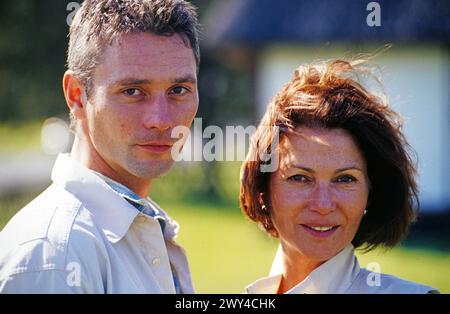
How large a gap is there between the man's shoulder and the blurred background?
16.0 feet

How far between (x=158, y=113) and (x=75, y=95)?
46 centimetres

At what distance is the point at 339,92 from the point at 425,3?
7.78 metres

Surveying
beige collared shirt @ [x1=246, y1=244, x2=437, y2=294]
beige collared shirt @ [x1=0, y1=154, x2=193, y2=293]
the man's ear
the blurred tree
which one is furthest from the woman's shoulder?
the blurred tree

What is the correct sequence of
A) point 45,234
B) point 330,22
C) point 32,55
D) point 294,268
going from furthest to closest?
point 32,55 → point 330,22 → point 294,268 → point 45,234

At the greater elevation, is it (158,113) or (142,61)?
(142,61)

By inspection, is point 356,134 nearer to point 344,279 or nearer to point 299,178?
point 299,178

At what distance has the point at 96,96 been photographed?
10.3 ft

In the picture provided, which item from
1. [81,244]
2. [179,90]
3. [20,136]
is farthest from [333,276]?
[20,136]

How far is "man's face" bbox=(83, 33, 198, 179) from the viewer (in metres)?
3.04

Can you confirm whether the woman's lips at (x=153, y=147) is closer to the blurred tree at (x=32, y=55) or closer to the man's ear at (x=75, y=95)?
the man's ear at (x=75, y=95)

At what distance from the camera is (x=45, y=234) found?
2684 mm

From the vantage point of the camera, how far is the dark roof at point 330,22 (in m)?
10.4

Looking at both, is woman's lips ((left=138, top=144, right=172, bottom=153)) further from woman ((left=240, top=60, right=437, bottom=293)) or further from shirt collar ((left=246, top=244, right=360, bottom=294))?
shirt collar ((left=246, top=244, right=360, bottom=294))
